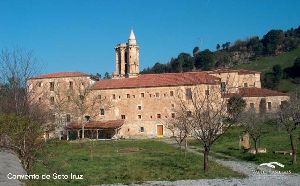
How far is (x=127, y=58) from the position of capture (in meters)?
71.6

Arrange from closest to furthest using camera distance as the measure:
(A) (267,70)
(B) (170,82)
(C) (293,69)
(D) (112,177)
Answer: (D) (112,177) < (B) (170,82) < (C) (293,69) < (A) (267,70)

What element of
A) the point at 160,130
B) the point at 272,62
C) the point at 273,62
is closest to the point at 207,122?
the point at 160,130

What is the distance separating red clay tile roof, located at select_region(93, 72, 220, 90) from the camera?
2271 inches

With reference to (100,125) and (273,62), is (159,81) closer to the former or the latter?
(100,125)

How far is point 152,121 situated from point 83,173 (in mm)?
38572

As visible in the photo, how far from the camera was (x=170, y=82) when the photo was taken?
192 feet

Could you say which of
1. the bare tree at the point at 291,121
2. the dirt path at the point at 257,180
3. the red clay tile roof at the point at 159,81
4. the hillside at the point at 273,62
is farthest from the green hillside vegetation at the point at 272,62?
the dirt path at the point at 257,180

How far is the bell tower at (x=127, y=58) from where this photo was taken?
70188mm

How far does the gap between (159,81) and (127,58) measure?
1387cm

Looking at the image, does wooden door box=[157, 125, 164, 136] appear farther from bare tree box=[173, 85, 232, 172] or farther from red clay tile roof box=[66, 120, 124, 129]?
bare tree box=[173, 85, 232, 172]

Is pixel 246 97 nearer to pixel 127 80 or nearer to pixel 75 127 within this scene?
pixel 127 80

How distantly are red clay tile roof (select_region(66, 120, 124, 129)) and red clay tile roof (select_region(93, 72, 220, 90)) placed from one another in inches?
195

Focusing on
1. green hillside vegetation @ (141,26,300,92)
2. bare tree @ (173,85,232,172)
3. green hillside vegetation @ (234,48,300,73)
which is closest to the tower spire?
bare tree @ (173,85,232,172)

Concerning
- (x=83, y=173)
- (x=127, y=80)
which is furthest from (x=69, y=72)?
(x=83, y=173)
